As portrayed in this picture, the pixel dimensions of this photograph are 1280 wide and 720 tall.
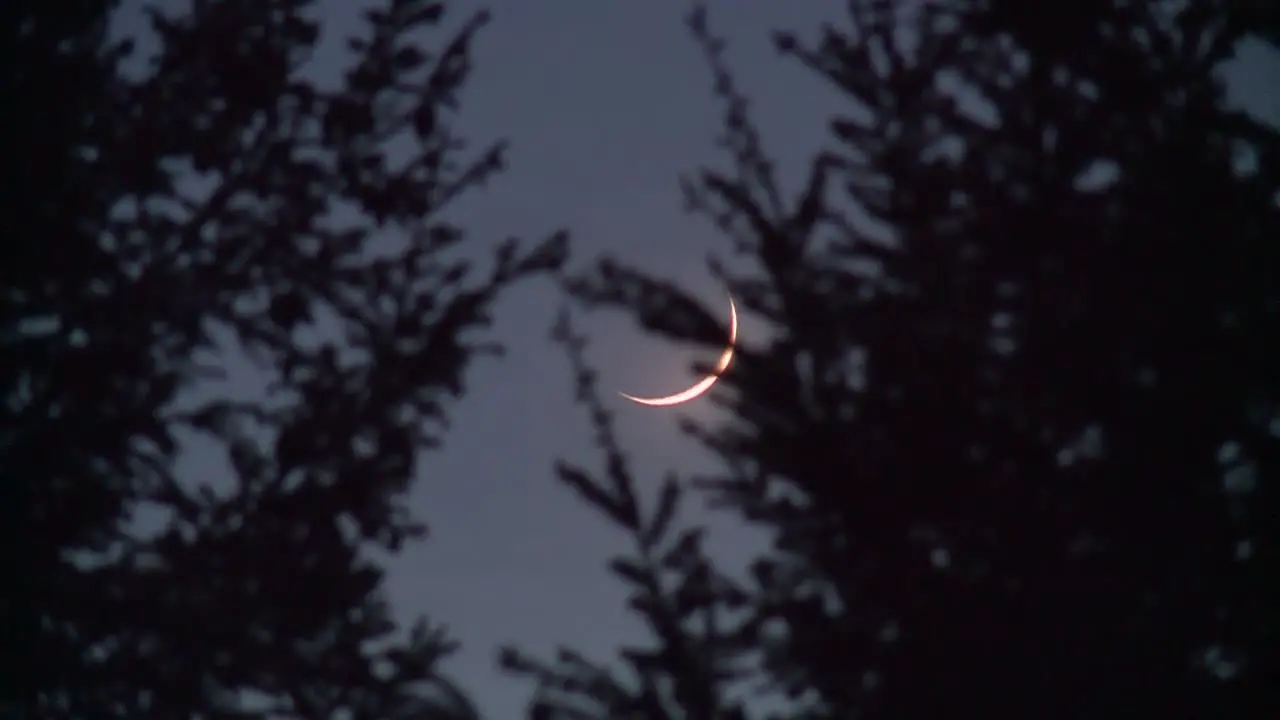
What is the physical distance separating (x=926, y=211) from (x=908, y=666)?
5.33 ft

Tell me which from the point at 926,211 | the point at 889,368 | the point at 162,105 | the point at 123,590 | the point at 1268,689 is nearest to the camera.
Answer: the point at 1268,689

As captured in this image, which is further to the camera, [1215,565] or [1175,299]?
[1175,299]

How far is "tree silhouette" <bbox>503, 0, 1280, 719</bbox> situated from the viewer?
322cm

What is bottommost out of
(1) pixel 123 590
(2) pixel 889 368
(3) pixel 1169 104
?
(2) pixel 889 368

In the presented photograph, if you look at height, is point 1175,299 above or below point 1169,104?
below

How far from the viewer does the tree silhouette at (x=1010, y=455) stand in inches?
127

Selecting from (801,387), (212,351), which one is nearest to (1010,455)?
(801,387)

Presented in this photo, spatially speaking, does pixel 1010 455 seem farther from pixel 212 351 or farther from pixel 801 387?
pixel 212 351

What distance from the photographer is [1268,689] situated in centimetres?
329

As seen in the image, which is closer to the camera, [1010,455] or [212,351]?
[1010,455]

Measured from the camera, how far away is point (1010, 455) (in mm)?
3623

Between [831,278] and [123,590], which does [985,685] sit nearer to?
[831,278]

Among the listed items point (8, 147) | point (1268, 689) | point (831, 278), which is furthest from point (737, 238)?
point (8, 147)

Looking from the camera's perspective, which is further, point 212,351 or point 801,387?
point 212,351
